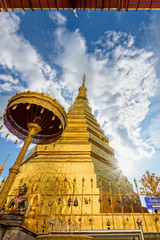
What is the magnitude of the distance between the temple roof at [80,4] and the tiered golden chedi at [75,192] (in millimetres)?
7014

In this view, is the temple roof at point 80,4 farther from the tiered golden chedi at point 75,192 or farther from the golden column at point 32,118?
the tiered golden chedi at point 75,192

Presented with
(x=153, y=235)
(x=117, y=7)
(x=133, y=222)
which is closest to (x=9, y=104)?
(x=117, y=7)

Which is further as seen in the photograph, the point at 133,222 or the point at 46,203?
the point at 46,203

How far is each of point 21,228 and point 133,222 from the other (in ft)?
15.0

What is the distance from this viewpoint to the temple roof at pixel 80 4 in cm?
432

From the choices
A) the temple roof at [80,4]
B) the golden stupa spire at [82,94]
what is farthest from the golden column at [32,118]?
the golden stupa spire at [82,94]

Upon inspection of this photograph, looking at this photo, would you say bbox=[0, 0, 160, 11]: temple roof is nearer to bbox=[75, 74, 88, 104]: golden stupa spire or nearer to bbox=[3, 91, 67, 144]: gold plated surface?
bbox=[3, 91, 67, 144]: gold plated surface

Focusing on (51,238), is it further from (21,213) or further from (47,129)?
(47,129)

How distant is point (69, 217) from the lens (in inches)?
262

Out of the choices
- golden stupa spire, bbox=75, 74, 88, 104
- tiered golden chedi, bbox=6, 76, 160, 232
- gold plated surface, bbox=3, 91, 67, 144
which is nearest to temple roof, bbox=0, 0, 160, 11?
gold plated surface, bbox=3, 91, 67, 144

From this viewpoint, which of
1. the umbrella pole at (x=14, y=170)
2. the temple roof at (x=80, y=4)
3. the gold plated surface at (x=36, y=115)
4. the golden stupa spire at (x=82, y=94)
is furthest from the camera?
the golden stupa spire at (x=82, y=94)

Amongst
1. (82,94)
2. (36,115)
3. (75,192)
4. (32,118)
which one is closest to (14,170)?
(32,118)

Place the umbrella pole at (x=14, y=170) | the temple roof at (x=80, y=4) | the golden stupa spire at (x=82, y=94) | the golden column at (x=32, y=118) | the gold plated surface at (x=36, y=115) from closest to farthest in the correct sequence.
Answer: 1. the temple roof at (x=80, y=4)
2. the umbrella pole at (x=14, y=170)
3. the golden column at (x=32, y=118)
4. the gold plated surface at (x=36, y=115)
5. the golden stupa spire at (x=82, y=94)

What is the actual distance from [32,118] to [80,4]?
550cm
